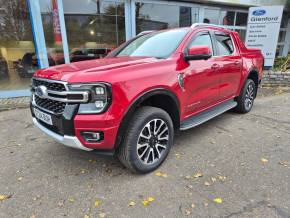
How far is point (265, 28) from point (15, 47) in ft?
29.8

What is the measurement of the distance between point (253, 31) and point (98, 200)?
9079 millimetres

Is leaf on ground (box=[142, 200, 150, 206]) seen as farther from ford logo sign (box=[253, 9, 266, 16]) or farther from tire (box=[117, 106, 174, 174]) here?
ford logo sign (box=[253, 9, 266, 16])

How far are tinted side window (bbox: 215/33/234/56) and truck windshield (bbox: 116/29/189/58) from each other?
910 mm

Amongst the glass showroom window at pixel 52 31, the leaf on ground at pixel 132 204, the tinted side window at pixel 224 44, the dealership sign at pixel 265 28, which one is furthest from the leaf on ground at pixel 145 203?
the dealership sign at pixel 265 28

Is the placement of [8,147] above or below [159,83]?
below

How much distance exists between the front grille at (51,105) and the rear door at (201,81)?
5.38 feet

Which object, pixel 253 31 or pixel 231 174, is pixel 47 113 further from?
pixel 253 31

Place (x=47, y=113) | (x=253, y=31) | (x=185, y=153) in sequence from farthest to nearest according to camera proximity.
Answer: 1. (x=253, y=31)
2. (x=185, y=153)
3. (x=47, y=113)

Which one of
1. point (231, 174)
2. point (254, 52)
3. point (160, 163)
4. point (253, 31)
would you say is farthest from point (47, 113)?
point (253, 31)

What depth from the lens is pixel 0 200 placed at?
2.43 metres

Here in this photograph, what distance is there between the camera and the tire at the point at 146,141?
8.22 ft

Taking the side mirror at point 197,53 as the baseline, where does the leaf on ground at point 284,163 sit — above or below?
below

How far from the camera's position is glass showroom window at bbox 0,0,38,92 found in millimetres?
6816

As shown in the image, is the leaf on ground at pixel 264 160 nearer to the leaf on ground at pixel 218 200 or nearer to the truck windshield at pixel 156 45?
the leaf on ground at pixel 218 200
